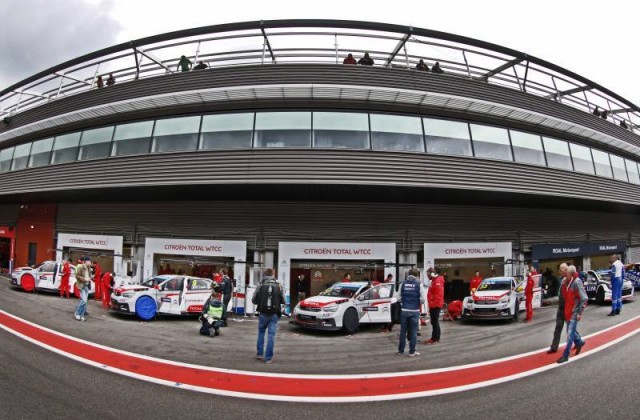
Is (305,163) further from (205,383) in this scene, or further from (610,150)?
(610,150)

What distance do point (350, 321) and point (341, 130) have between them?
23.5 feet

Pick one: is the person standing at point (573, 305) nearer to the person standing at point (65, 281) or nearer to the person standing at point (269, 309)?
the person standing at point (269, 309)

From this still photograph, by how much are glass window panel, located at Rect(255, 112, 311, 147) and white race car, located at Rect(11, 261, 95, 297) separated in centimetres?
1032

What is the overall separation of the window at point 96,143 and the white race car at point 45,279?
5.12 m

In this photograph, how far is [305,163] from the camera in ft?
41.0

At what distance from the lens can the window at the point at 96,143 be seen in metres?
15.3

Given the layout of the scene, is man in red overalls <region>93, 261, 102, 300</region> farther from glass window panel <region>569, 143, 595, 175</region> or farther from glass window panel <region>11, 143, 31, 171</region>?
glass window panel <region>569, 143, 595, 175</region>

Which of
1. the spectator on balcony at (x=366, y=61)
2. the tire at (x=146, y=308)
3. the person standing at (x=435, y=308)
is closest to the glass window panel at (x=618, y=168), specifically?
the spectator on balcony at (x=366, y=61)

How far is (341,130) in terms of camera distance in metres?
13.2

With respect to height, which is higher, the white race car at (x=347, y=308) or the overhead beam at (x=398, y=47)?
the overhead beam at (x=398, y=47)

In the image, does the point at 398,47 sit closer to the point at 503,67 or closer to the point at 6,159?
the point at 503,67

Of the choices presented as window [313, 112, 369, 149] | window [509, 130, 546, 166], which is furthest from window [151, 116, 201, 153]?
window [509, 130, 546, 166]

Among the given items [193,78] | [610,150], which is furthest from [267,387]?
[610,150]

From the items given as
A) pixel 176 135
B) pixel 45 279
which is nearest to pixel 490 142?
pixel 176 135
